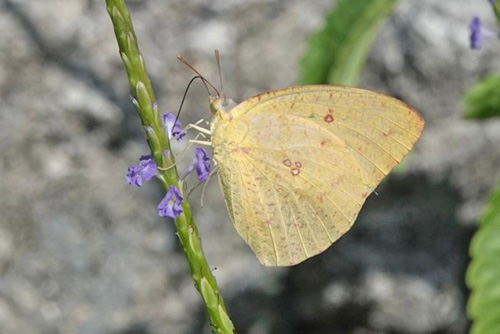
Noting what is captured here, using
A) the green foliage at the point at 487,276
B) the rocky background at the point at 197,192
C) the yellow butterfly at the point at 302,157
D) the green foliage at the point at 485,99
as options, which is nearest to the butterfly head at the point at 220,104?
the yellow butterfly at the point at 302,157

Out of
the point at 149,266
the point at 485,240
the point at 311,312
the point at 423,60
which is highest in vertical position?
the point at 423,60

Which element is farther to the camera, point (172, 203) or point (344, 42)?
point (344, 42)

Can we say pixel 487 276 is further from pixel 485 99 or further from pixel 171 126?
pixel 171 126

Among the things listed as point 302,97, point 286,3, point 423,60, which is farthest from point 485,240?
point 286,3

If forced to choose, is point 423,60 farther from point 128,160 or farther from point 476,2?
point 128,160

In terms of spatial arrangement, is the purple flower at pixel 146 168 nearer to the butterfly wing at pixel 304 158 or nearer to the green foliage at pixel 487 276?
the butterfly wing at pixel 304 158

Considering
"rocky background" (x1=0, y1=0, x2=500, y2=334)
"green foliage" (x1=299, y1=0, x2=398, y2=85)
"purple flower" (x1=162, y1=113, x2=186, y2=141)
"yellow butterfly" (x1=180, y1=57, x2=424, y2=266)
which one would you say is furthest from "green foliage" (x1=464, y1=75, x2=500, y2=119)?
"purple flower" (x1=162, y1=113, x2=186, y2=141)

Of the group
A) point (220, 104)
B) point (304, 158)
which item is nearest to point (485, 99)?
point (304, 158)
